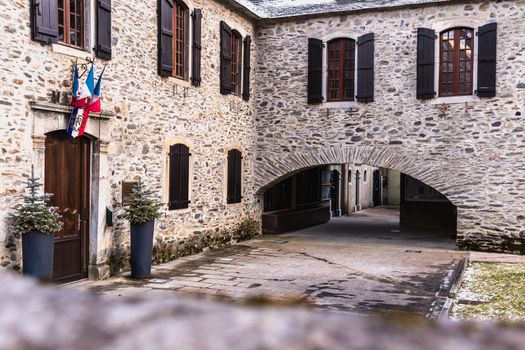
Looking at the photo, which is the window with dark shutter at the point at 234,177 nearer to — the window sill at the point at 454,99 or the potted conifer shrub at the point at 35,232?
the window sill at the point at 454,99

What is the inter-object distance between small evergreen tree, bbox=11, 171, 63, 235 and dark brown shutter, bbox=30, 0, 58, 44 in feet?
6.32

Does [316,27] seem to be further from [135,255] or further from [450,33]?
[135,255]

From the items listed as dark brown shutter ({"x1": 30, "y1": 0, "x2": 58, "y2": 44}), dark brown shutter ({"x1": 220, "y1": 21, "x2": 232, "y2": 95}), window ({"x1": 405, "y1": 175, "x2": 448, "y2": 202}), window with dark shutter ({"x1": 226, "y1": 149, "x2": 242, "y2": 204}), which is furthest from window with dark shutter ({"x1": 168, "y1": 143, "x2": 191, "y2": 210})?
window ({"x1": 405, "y1": 175, "x2": 448, "y2": 202})

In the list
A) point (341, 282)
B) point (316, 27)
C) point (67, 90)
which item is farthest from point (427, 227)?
point (67, 90)

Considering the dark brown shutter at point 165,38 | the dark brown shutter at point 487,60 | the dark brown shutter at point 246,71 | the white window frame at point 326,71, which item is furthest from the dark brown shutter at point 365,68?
the dark brown shutter at point 165,38

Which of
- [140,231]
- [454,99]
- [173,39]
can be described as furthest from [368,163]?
[140,231]

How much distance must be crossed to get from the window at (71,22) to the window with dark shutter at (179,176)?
2.93 meters

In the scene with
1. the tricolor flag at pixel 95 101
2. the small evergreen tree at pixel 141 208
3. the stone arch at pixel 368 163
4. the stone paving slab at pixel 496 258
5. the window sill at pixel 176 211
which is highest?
the tricolor flag at pixel 95 101

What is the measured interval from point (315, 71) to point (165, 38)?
456 centimetres

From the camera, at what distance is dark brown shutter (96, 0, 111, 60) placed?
321 inches

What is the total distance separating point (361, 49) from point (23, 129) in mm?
8405

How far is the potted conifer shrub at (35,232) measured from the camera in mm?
6535

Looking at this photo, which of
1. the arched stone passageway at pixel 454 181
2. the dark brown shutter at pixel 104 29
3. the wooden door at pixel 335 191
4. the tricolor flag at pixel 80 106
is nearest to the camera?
the tricolor flag at pixel 80 106

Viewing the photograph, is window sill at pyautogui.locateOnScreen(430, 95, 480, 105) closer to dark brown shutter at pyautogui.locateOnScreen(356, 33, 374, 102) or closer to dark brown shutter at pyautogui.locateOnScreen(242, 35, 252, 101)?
dark brown shutter at pyautogui.locateOnScreen(356, 33, 374, 102)
